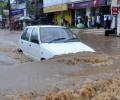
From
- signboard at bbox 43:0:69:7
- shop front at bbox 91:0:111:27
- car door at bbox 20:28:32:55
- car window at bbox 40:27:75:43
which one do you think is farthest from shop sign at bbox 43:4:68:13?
car window at bbox 40:27:75:43

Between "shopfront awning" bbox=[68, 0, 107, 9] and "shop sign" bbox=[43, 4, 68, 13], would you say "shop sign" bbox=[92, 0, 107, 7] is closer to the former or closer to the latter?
"shopfront awning" bbox=[68, 0, 107, 9]

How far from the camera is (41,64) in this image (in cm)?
1169

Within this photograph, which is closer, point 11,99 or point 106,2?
point 11,99

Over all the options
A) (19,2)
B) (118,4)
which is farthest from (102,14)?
(19,2)

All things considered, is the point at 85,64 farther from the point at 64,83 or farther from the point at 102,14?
the point at 102,14

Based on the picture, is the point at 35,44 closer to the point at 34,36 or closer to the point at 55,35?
the point at 34,36

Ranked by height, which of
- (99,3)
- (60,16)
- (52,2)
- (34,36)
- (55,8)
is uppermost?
(52,2)

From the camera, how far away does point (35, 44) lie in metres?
14.2

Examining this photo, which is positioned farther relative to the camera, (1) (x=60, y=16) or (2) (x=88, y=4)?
(1) (x=60, y=16)

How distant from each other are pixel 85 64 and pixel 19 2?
237 feet

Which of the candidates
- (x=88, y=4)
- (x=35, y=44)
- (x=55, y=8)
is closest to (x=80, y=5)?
(x=88, y=4)

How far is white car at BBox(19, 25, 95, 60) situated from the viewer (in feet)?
42.9

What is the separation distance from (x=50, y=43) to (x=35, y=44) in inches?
31.7

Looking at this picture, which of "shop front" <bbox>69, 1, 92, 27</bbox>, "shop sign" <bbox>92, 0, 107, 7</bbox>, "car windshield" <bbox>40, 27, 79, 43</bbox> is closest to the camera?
"car windshield" <bbox>40, 27, 79, 43</bbox>
